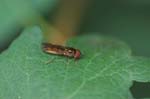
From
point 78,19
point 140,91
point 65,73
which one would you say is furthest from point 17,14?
point 65,73

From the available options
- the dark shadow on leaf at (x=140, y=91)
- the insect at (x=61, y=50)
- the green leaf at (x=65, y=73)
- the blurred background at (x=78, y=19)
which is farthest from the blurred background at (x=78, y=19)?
the green leaf at (x=65, y=73)

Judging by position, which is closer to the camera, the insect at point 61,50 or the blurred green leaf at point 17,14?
the insect at point 61,50

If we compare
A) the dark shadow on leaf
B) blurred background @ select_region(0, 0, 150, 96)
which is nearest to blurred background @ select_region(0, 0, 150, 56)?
blurred background @ select_region(0, 0, 150, 96)

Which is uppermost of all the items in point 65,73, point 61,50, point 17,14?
point 17,14

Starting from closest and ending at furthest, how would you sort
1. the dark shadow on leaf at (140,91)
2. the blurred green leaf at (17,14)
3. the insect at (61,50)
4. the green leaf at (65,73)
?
the green leaf at (65,73) < the insect at (61,50) < the dark shadow on leaf at (140,91) < the blurred green leaf at (17,14)

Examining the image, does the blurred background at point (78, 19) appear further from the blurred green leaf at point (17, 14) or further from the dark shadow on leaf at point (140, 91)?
the dark shadow on leaf at point (140, 91)

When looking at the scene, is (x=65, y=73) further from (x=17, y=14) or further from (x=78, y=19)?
(x=78, y=19)
